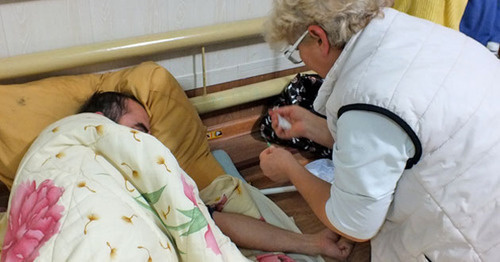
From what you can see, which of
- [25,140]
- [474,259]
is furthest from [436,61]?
[25,140]

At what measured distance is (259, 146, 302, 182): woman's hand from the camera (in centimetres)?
130

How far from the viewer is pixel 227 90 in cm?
201

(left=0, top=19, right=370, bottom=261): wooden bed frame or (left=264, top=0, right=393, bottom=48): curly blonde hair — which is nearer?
(left=264, top=0, right=393, bottom=48): curly blonde hair

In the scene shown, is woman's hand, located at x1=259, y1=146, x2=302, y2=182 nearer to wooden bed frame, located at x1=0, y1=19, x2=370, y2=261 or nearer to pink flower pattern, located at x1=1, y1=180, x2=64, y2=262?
wooden bed frame, located at x1=0, y1=19, x2=370, y2=261

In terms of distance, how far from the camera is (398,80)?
1.00 metres

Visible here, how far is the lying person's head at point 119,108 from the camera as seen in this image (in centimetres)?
153

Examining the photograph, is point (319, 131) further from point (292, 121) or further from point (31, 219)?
point (31, 219)

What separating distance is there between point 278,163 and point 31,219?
2.12ft

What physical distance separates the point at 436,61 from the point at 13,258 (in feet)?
3.46

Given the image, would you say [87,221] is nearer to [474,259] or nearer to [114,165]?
[114,165]

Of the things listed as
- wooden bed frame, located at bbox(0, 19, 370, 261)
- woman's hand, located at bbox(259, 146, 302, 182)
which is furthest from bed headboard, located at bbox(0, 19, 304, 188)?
woman's hand, located at bbox(259, 146, 302, 182)

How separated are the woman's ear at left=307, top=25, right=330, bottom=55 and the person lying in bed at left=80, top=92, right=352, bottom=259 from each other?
0.64 m

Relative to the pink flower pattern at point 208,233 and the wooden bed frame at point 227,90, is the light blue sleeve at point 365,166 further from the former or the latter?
the wooden bed frame at point 227,90

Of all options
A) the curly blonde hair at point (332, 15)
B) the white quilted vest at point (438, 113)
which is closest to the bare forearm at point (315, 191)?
the white quilted vest at point (438, 113)
